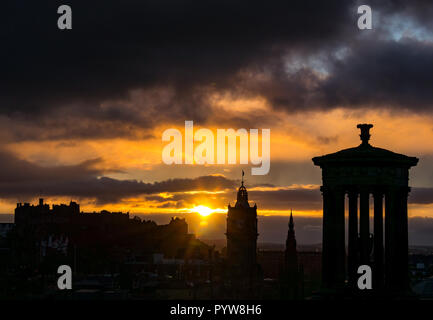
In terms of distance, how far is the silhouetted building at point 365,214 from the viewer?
6756 cm

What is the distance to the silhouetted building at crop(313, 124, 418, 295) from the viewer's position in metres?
67.6

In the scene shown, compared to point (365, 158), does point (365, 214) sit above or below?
below

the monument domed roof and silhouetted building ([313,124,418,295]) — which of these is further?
silhouetted building ([313,124,418,295])

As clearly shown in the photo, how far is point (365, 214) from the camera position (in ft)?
224

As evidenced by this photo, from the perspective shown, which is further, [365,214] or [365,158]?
[365,214]

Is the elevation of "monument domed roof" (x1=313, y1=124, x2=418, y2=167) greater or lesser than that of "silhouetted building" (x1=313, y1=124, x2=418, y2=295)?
greater

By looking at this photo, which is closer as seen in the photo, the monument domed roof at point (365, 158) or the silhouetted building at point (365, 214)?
the monument domed roof at point (365, 158)

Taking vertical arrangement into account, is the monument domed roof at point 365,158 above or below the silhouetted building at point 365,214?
above
